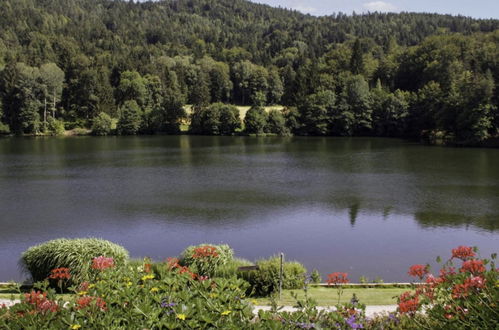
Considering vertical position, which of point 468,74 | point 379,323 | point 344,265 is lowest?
point 344,265

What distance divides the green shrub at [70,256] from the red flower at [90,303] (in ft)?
24.6

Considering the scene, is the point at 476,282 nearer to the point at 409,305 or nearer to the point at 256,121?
the point at 409,305

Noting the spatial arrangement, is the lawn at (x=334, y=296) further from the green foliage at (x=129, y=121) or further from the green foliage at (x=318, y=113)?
the green foliage at (x=129, y=121)

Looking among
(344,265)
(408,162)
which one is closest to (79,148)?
(408,162)

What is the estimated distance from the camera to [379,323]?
28.0ft

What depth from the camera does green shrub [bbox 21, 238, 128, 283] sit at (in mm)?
14036

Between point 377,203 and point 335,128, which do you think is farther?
Answer: point 335,128

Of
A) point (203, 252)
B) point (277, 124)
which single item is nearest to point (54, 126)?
point (277, 124)

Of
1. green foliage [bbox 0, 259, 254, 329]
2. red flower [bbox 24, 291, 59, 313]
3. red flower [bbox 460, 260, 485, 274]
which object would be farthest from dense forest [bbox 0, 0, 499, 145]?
red flower [bbox 24, 291, 59, 313]

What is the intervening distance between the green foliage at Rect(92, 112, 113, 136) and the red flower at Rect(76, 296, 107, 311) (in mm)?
88809

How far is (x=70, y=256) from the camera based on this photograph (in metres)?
14.1

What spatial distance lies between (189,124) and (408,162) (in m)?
54.2

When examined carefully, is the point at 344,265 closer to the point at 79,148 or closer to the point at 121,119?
the point at 79,148

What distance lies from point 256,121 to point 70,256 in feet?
250
